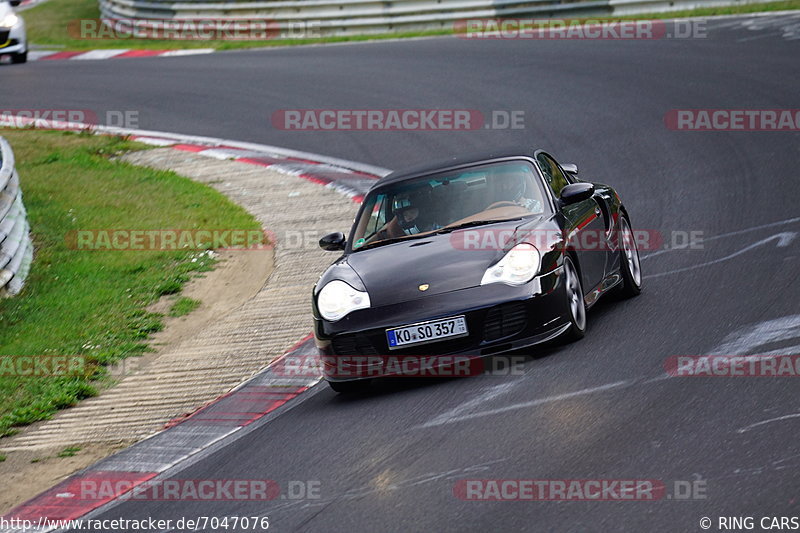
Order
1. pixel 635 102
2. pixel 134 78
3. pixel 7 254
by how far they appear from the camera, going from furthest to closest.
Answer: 1. pixel 134 78
2. pixel 635 102
3. pixel 7 254

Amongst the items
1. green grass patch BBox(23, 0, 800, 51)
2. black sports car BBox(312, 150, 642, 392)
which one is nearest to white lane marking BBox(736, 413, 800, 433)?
black sports car BBox(312, 150, 642, 392)

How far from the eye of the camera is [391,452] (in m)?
6.11

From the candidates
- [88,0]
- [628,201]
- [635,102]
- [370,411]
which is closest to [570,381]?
[370,411]

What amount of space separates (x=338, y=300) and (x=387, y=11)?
1798 cm

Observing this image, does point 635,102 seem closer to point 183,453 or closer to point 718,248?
point 718,248

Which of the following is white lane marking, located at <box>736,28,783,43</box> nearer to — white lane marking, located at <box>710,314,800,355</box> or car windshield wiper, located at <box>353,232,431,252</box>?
white lane marking, located at <box>710,314,800,355</box>

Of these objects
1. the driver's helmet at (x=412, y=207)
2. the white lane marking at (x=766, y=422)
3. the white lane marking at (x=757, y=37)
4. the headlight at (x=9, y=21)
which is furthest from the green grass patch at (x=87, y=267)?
the white lane marking at (x=757, y=37)

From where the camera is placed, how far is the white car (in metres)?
22.4

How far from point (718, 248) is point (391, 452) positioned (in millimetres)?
4524

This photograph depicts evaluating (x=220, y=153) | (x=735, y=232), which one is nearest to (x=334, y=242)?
(x=735, y=232)

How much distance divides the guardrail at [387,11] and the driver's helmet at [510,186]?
14856 mm

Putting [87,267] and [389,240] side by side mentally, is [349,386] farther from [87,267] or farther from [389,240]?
[87,267]

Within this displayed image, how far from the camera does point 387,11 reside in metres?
24.4

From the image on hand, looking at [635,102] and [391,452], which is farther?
[635,102]
